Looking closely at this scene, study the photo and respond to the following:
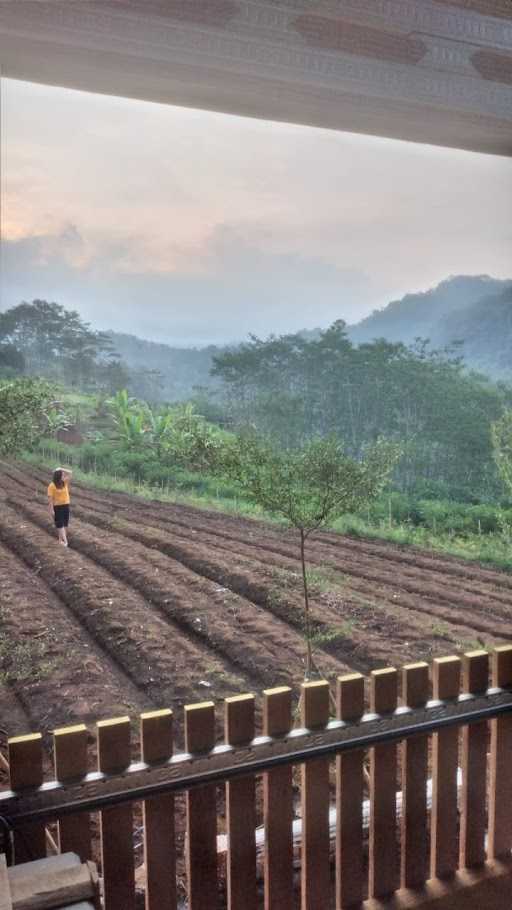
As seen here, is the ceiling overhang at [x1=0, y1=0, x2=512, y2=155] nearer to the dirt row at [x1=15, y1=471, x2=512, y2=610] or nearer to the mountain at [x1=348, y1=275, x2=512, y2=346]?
the mountain at [x1=348, y1=275, x2=512, y2=346]

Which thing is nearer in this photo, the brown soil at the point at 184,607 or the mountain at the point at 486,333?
the brown soil at the point at 184,607

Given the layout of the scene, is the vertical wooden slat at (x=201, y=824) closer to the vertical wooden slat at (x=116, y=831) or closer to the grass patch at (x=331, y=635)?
the vertical wooden slat at (x=116, y=831)

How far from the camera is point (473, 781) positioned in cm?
187

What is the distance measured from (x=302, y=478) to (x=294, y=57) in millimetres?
1189

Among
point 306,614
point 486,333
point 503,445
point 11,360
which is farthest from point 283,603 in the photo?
point 486,333

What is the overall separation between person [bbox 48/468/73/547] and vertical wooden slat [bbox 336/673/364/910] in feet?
2.87

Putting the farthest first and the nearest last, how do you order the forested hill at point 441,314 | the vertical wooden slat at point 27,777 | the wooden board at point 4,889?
the forested hill at point 441,314
the vertical wooden slat at point 27,777
the wooden board at point 4,889

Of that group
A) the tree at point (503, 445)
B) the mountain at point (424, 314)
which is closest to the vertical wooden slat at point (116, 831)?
the mountain at point (424, 314)

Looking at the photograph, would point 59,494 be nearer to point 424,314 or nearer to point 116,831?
point 116,831

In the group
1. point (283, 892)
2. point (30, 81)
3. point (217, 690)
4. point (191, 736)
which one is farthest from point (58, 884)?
point (30, 81)

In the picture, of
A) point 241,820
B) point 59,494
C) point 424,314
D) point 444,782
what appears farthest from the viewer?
point 424,314

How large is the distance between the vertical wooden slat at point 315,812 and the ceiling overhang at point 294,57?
1.52 meters

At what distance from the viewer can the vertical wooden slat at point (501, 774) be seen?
1.88 meters

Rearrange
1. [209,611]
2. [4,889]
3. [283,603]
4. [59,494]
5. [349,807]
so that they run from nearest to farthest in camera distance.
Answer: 1. [4,889]
2. [349,807]
3. [59,494]
4. [209,611]
5. [283,603]
